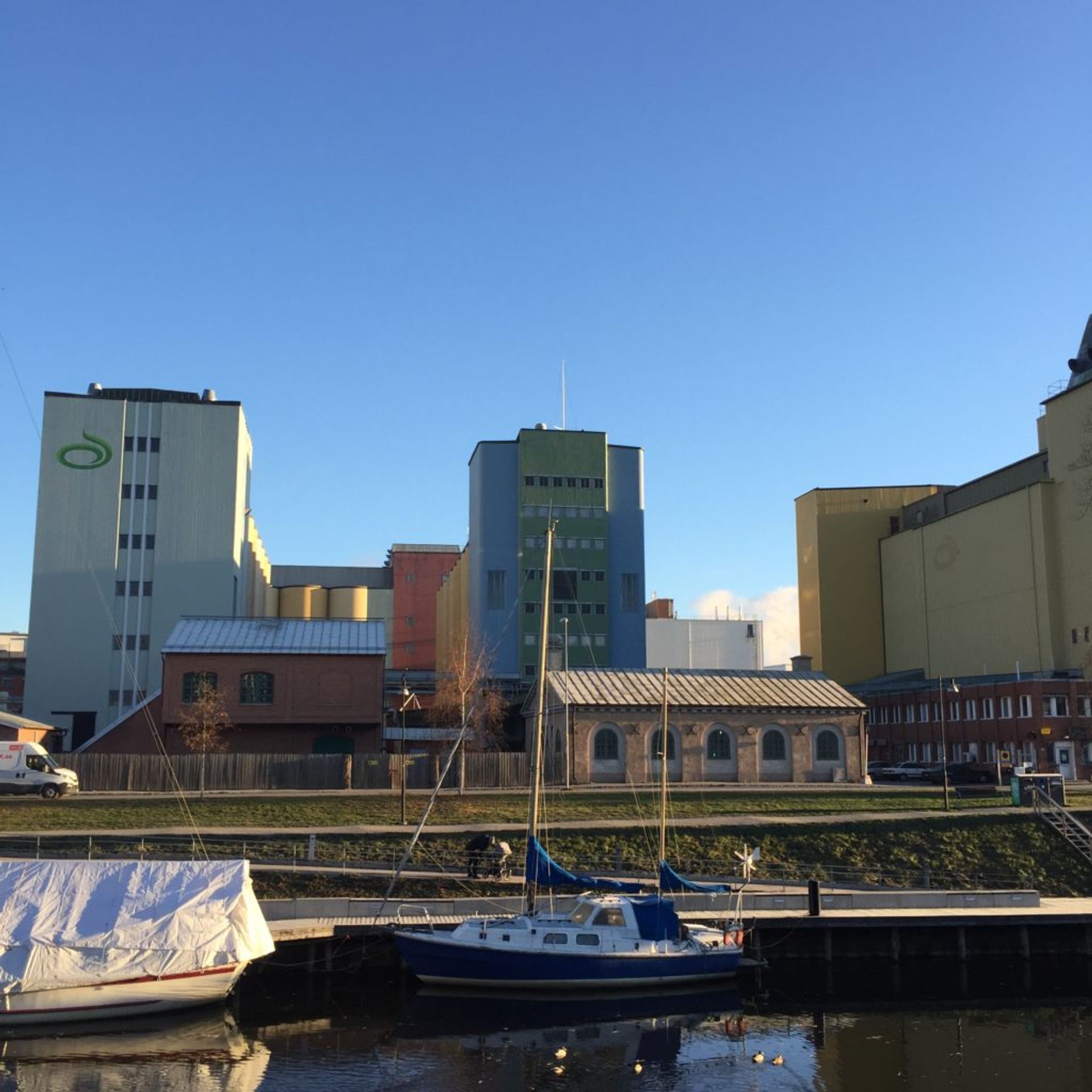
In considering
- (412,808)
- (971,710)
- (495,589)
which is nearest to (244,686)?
(412,808)

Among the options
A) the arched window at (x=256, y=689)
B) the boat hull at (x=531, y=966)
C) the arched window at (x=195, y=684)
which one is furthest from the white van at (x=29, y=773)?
the boat hull at (x=531, y=966)

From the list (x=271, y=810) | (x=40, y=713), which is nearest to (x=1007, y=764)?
(x=271, y=810)

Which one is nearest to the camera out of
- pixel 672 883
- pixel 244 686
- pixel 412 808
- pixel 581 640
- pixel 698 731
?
pixel 672 883

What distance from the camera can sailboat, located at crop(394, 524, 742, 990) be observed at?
→ 1350 inches

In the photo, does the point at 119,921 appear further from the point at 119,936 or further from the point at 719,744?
the point at 719,744

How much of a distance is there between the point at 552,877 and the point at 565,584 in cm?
6978

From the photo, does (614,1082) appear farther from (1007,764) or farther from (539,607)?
(539,607)

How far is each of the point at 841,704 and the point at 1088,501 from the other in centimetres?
2961

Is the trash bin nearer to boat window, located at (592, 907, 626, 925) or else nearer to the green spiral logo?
boat window, located at (592, 907, 626, 925)

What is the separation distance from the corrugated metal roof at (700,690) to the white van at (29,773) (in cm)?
2814

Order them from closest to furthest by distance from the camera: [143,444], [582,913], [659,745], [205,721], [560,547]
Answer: [582,913] → [205,721] → [659,745] → [143,444] → [560,547]

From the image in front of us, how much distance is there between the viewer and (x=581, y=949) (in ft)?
114

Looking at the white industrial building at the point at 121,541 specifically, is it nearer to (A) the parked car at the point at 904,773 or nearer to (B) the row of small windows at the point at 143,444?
(B) the row of small windows at the point at 143,444

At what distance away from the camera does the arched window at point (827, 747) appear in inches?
2761
